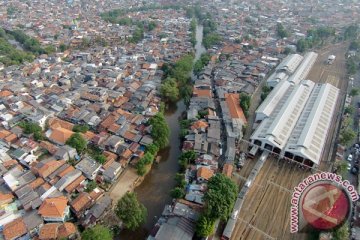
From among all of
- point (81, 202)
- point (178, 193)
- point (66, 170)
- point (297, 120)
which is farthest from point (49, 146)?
point (297, 120)

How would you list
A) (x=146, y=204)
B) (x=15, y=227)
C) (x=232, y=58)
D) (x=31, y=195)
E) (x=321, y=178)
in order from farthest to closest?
1. (x=232, y=58)
2. (x=146, y=204)
3. (x=31, y=195)
4. (x=15, y=227)
5. (x=321, y=178)

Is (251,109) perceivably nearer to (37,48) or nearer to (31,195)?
(31,195)

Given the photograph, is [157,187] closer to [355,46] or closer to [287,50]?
[287,50]

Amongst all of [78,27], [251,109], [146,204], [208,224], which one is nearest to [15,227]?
[146,204]

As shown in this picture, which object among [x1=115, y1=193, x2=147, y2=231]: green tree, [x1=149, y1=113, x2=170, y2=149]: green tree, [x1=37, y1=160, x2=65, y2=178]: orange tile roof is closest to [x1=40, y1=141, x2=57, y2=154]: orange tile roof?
[x1=37, y1=160, x2=65, y2=178]: orange tile roof

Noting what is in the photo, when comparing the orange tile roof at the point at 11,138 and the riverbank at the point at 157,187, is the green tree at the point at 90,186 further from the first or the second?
the orange tile roof at the point at 11,138

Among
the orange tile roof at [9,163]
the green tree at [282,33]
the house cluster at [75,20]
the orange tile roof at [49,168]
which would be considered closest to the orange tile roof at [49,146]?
the orange tile roof at [49,168]

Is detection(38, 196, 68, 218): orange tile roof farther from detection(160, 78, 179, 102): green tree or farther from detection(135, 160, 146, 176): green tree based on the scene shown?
detection(160, 78, 179, 102): green tree
